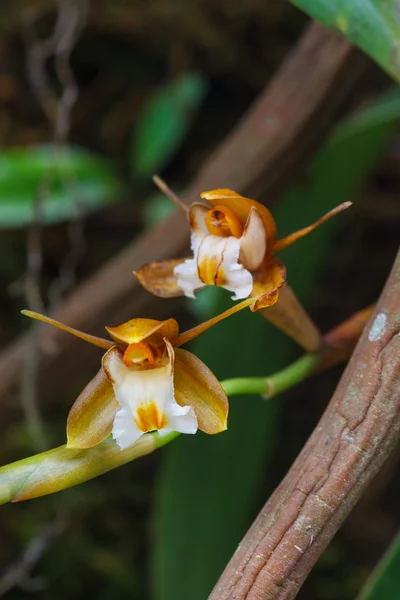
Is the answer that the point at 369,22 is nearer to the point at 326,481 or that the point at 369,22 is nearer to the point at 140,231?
the point at 326,481

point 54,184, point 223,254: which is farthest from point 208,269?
point 54,184

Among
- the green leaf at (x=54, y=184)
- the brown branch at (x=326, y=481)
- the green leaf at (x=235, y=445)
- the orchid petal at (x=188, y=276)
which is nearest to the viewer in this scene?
the brown branch at (x=326, y=481)

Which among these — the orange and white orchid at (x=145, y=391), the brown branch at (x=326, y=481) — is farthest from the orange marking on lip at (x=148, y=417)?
the brown branch at (x=326, y=481)

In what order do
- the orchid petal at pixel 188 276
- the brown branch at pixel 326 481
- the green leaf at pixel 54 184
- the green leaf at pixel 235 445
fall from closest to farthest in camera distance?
the brown branch at pixel 326 481
the orchid petal at pixel 188 276
the green leaf at pixel 235 445
the green leaf at pixel 54 184

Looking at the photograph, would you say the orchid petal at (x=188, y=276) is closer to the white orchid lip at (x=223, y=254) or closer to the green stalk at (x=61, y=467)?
the white orchid lip at (x=223, y=254)

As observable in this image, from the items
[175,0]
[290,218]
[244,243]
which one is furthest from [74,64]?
[244,243]
